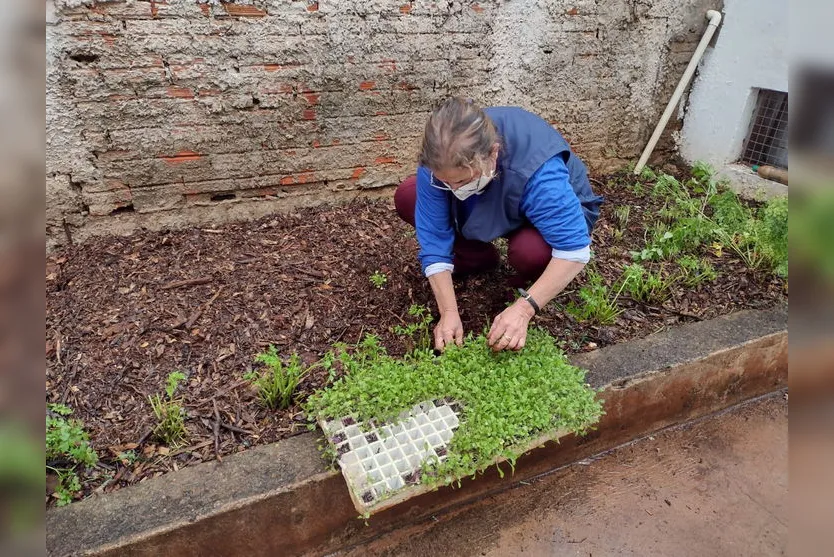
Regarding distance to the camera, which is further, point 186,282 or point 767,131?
point 767,131

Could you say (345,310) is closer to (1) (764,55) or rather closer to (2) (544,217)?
(2) (544,217)

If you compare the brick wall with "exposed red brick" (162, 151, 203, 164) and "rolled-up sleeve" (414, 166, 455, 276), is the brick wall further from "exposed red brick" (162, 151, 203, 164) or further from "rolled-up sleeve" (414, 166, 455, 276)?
"rolled-up sleeve" (414, 166, 455, 276)

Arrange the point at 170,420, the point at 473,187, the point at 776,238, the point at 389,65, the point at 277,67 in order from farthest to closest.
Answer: the point at 389,65
the point at 776,238
the point at 277,67
the point at 473,187
the point at 170,420

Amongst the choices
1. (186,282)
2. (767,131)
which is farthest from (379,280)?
(767,131)

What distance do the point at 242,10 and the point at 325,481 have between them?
2.35 metres

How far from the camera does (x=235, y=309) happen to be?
8.96 ft

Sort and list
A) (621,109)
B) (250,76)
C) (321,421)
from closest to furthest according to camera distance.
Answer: (321,421)
(250,76)
(621,109)

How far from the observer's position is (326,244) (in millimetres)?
3242

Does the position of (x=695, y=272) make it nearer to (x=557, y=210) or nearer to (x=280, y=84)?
(x=557, y=210)

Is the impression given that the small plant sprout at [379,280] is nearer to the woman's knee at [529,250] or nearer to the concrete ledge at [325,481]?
the woman's knee at [529,250]

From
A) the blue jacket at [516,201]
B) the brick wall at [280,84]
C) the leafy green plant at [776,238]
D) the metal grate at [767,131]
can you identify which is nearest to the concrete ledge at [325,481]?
the leafy green plant at [776,238]

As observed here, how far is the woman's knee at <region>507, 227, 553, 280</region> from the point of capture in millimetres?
2480
